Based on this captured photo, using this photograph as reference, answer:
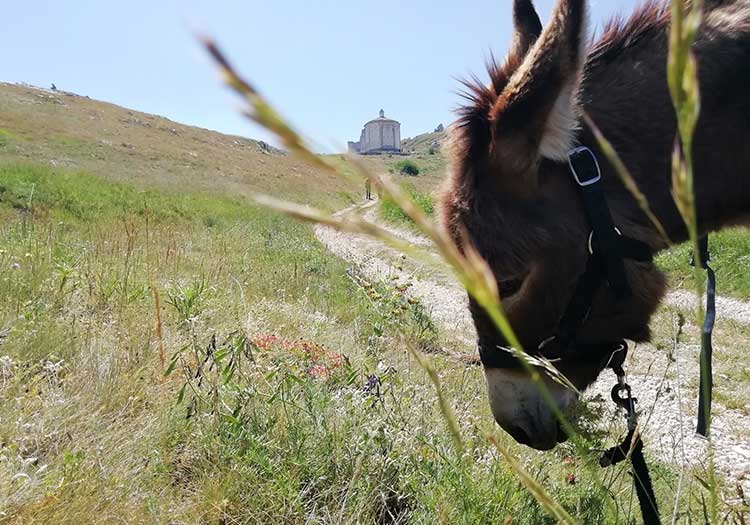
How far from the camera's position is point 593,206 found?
1.80 m

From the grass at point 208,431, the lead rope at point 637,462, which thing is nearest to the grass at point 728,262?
the grass at point 208,431

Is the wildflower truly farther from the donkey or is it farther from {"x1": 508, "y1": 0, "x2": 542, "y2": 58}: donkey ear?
{"x1": 508, "y1": 0, "x2": 542, "y2": 58}: donkey ear

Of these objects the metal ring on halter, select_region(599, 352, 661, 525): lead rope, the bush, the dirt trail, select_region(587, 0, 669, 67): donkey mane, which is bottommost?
the dirt trail

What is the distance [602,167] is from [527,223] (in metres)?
0.36

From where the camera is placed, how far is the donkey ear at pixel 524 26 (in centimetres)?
226

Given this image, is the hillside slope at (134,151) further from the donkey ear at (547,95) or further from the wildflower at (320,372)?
the donkey ear at (547,95)

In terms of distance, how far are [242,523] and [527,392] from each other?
1.21 metres

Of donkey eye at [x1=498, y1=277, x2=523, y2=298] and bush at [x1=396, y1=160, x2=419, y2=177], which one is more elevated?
bush at [x1=396, y1=160, x2=419, y2=177]

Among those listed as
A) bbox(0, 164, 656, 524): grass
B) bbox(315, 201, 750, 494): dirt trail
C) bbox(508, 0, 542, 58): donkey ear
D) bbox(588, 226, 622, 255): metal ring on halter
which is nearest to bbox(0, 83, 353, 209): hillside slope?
bbox(315, 201, 750, 494): dirt trail

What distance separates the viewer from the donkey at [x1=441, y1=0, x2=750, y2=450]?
1.79 meters

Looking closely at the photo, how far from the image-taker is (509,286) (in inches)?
73.9

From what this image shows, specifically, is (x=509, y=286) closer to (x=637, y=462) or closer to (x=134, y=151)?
(x=637, y=462)

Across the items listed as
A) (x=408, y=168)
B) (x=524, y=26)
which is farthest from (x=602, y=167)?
(x=408, y=168)

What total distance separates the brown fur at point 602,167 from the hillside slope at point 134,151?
21.9 m
